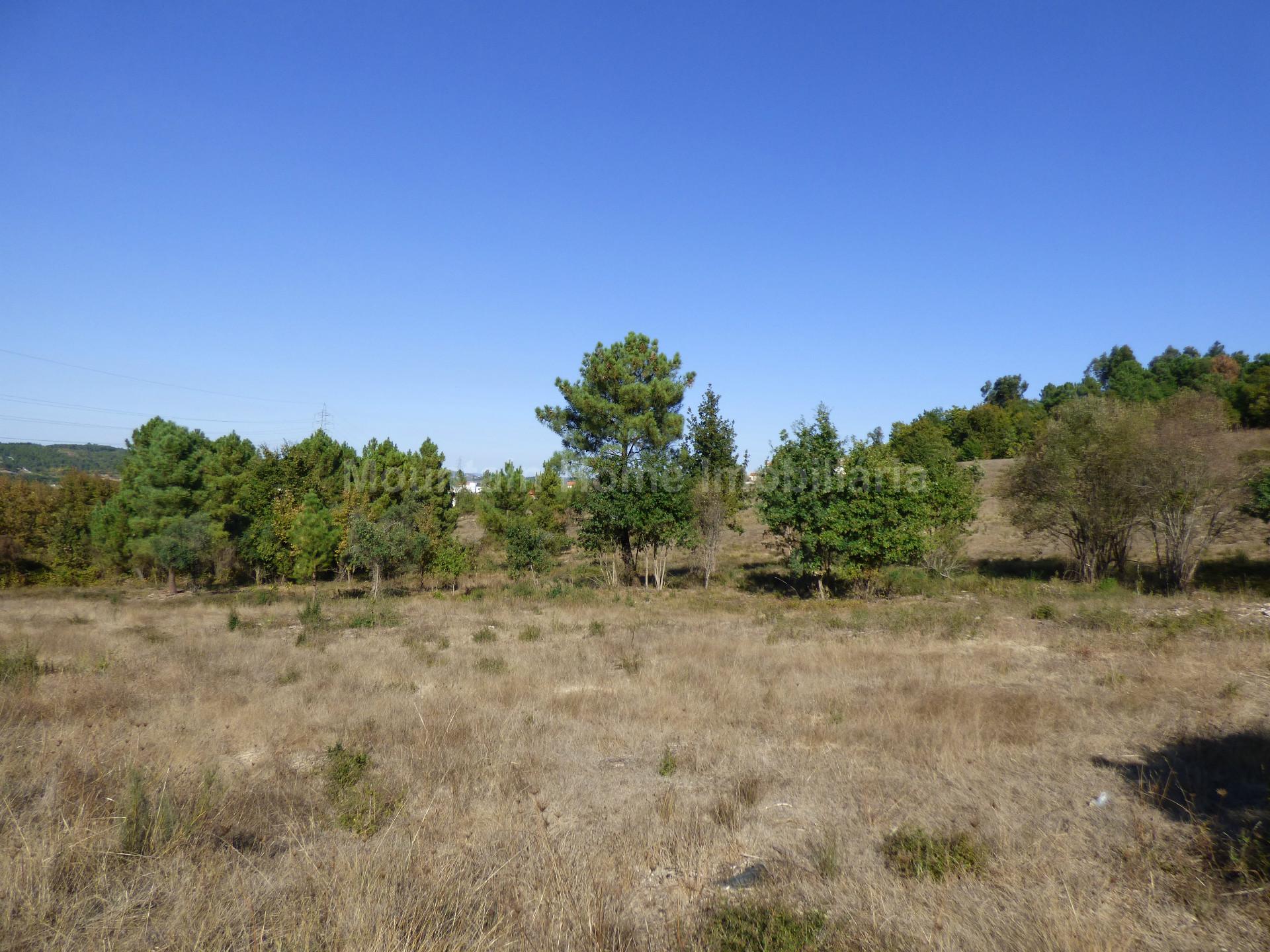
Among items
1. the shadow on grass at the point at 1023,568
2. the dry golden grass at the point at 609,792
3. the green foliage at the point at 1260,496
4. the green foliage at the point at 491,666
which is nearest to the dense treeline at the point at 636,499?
the green foliage at the point at 1260,496

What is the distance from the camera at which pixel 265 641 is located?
45.6 ft

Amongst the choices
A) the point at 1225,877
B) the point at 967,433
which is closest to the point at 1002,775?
the point at 1225,877

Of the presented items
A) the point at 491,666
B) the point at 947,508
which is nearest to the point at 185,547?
the point at 491,666

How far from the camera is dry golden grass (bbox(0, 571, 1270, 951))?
366 centimetres

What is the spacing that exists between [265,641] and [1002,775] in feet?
45.4

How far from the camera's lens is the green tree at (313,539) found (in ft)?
104

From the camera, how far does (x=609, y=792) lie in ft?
19.8

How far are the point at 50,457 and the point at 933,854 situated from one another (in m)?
135

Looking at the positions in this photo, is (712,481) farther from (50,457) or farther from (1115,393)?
(50,457)

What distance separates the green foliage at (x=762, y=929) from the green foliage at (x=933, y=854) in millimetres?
962

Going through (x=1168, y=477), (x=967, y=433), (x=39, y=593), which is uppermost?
(x=967, y=433)

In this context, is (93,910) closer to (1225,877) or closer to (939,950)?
(939,950)

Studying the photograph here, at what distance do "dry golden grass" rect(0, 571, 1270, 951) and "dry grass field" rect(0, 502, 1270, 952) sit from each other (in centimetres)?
3

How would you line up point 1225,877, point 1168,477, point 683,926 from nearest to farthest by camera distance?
point 683,926, point 1225,877, point 1168,477
